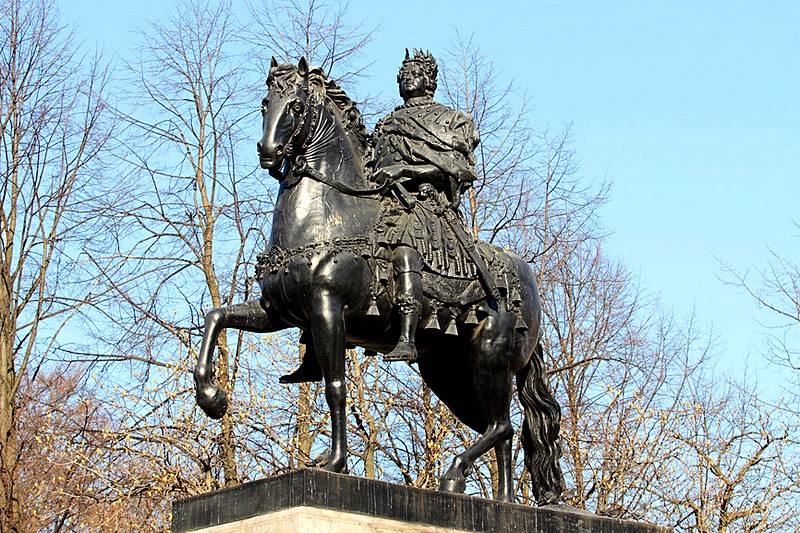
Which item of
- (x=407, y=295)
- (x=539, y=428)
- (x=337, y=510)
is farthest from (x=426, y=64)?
(x=337, y=510)

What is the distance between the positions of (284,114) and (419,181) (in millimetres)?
1311

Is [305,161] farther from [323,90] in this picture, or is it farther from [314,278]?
[314,278]

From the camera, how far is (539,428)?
9797 mm

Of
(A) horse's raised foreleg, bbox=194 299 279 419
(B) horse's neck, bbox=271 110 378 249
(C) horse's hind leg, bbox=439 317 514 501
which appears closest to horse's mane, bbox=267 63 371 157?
(B) horse's neck, bbox=271 110 378 249

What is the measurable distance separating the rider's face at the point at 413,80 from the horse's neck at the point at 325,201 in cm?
104

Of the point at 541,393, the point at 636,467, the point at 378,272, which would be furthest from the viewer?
the point at 636,467

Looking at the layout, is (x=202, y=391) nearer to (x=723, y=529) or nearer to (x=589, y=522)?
(x=589, y=522)

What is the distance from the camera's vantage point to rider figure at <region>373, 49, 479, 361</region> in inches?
340

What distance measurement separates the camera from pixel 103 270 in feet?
63.7

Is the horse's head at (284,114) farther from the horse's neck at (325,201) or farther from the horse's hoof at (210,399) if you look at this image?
the horse's hoof at (210,399)

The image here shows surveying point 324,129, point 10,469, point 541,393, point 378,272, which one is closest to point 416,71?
A: point 324,129

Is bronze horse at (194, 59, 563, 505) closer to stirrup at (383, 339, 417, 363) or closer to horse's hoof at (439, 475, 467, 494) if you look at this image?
horse's hoof at (439, 475, 467, 494)

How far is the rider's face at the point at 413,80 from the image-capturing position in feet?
31.7

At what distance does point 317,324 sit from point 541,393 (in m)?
2.47
